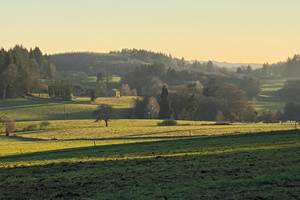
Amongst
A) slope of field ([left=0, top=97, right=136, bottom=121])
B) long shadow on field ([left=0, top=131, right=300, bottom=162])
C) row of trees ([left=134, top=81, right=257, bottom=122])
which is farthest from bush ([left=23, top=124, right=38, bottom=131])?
long shadow on field ([left=0, top=131, right=300, bottom=162])

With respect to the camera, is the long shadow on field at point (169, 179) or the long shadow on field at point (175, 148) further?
the long shadow on field at point (175, 148)

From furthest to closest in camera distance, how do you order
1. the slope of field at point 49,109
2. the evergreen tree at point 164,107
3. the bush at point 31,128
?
the evergreen tree at point 164,107, the slope of field at point 49,109, the bush at point 31,128

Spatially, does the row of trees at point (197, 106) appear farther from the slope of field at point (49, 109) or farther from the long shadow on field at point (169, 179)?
the long shadow on field at point (169, 179)

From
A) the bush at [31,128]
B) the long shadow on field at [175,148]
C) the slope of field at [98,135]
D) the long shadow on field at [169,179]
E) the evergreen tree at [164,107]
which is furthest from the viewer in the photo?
the evergreen tree at [164,107]

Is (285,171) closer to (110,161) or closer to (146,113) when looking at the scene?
(110,161)

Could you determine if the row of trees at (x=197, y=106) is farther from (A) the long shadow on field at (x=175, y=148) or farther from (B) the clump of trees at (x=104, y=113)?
(A) the long shadow on field at (x=175, y=148)

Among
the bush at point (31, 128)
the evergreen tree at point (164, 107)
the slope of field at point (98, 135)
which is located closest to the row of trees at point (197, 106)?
the evergreen tree at point (164, 107)

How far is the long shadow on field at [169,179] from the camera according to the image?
2019 centimetres

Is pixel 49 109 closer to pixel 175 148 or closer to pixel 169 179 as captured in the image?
pixel 175 148

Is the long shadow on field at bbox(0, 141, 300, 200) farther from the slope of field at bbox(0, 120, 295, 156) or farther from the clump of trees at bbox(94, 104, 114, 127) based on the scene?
the clump of trees at bbox(94, 104, 114, 127)

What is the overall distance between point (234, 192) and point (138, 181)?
207 inches

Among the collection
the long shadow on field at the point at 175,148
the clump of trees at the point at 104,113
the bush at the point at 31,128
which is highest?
the long shadow on field at the point at 175,148

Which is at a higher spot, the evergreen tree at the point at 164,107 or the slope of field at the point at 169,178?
the slope of field at the point at 169,178

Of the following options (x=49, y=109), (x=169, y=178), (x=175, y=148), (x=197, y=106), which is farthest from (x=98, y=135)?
(x=49, y=109)
